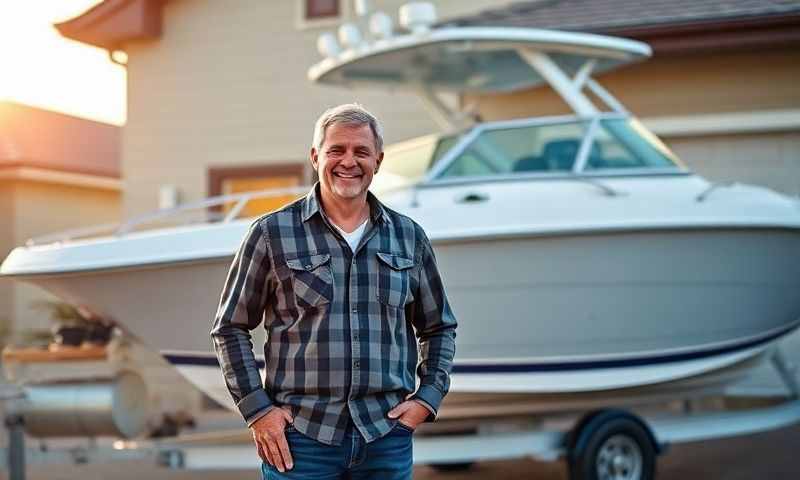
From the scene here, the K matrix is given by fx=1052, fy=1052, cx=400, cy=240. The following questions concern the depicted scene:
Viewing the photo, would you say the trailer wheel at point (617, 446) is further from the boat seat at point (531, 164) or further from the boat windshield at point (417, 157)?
the boat windshield at point (417, 157)

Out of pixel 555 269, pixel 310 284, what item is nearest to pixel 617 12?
pixel 555 269

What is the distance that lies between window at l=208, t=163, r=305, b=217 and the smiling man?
6.85 meters

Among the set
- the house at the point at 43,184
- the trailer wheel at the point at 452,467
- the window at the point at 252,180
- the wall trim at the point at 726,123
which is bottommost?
the trailer wheel at the point at 452,467

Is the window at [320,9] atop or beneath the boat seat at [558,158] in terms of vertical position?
atop

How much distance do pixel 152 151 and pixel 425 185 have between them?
5021 mm

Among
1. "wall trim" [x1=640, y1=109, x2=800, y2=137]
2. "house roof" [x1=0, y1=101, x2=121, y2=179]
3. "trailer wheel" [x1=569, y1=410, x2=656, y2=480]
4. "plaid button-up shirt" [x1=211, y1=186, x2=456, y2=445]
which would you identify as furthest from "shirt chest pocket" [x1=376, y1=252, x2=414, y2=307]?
"house roof" [x1=0, y1=101, x2=121, y2=179]

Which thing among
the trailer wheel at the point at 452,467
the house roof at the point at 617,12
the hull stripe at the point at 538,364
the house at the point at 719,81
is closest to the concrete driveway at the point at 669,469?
the trailer wheel at the point at 452,467

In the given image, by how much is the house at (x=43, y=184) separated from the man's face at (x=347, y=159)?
10156 millimetres

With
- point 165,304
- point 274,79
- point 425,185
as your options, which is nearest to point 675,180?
point 425,185

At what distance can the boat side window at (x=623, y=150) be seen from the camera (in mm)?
6258

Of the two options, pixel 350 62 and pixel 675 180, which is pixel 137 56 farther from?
pixel 675 180

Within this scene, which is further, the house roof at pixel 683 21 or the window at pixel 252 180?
the window at pixel 252 180

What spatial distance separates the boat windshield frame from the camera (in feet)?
19.9

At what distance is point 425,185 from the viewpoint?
6137mm
